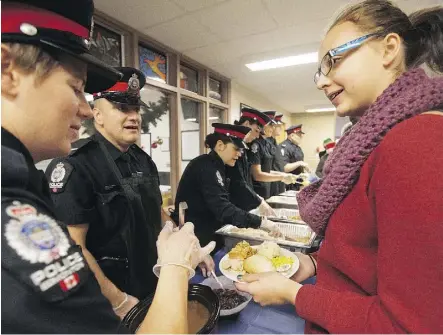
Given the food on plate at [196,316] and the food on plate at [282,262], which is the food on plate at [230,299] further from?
the food on plate at [282,262]

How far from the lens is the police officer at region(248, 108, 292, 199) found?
354 cm

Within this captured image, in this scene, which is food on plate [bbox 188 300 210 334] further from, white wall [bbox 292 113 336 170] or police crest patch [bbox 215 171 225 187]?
white wall [bbox 292 113 336 170]

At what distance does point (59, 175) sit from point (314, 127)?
11.1 m

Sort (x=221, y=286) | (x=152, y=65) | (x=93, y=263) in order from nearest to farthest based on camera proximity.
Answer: (x=93, y=263) < (x=221, y=286) < (x=152, y=65)

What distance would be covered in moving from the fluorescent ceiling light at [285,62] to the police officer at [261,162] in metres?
1.07

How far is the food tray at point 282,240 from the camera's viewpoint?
1.78 meters

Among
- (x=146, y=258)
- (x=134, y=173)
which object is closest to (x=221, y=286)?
(x=146, y=258)

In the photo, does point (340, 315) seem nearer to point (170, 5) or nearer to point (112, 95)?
point (112, 95)

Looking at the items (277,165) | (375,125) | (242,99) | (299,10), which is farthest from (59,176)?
(242,99)

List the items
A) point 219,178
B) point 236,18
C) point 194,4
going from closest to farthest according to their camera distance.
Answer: point 219,178 → point 194,4 → point 236,18

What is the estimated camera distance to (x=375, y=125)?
0.62 metres

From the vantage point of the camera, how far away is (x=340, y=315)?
62 cm

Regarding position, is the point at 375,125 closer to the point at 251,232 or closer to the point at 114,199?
the point at 114,199

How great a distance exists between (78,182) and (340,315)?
115cm
